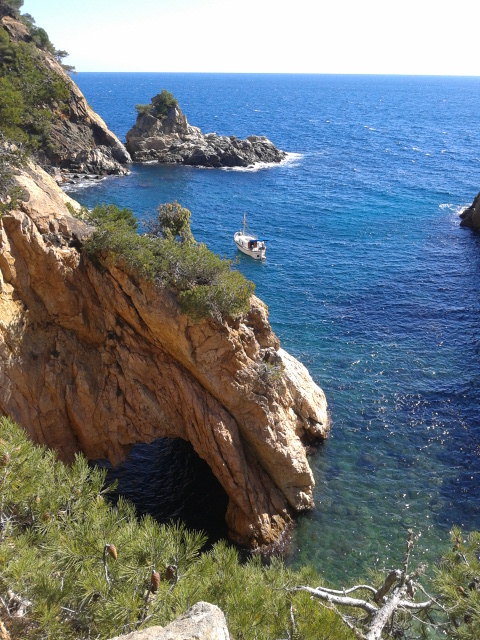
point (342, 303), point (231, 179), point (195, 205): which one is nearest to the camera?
point (342, 303)

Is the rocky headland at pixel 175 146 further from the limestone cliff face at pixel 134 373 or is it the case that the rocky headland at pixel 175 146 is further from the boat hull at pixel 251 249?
the limestone cliff face at pixel 134 373

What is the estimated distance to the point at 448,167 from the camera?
98188mm

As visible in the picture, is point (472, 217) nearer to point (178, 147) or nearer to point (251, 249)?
point (251, 249)

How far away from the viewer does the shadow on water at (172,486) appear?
2284 cm

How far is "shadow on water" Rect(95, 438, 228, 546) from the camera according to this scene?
22.8m

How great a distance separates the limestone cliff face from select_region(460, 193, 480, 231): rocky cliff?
5014cm

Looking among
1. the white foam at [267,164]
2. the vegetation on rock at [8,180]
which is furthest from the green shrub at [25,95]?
the white foam at [267,164]

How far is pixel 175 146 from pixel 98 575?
91624mm

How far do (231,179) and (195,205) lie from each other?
1785 centimetres

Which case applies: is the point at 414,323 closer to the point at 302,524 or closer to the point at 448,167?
the point at 302,524

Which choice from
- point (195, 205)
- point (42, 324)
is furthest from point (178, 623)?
point (195, 205)

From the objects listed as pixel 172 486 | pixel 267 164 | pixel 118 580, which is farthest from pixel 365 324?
pixel 267 164

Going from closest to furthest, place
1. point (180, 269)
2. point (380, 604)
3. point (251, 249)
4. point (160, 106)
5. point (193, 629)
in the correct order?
point (193, 629), point (380, 604), point (180, 269), point (251, 249), point (160, 106)

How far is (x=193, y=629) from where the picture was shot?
7.55 meters
